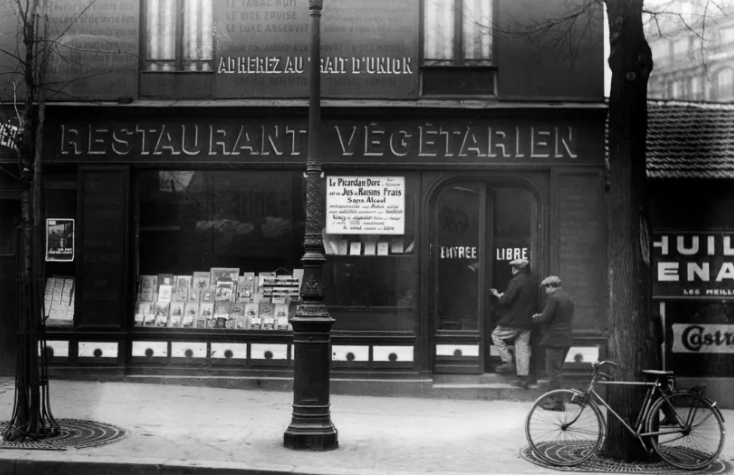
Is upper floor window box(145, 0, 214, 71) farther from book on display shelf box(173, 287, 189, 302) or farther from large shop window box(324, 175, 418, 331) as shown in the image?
book on display shelf box(173, 287, 189, 302)

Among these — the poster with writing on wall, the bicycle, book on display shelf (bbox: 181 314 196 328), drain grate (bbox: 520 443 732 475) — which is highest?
the poster with writing on wall

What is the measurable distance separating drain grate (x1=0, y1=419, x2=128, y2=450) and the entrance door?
5075mm

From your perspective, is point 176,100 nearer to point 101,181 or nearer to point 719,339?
point 101,181

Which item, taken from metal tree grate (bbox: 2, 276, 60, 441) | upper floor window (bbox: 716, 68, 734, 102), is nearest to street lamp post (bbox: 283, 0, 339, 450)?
metal tree grate (bbox: 2, 276, 60, 441)

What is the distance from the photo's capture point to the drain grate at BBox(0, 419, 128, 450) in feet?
28.8

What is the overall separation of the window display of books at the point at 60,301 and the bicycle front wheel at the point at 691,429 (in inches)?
338

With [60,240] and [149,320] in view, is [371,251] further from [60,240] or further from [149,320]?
[60,240]

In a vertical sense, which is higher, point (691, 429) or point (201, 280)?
point (201, 280)

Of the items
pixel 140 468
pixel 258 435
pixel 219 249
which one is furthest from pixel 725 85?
pixel 140 468

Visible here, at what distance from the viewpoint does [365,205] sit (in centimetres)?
1290

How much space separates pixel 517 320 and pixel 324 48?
4.88m

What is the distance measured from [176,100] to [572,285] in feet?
21.1

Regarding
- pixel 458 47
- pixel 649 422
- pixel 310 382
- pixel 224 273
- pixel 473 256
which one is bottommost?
pixel 649 422

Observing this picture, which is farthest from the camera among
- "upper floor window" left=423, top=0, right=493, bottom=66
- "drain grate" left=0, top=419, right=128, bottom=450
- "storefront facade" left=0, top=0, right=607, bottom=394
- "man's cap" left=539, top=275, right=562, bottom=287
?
"upper floor window" left=423, top=0, right=493, bottom=66
